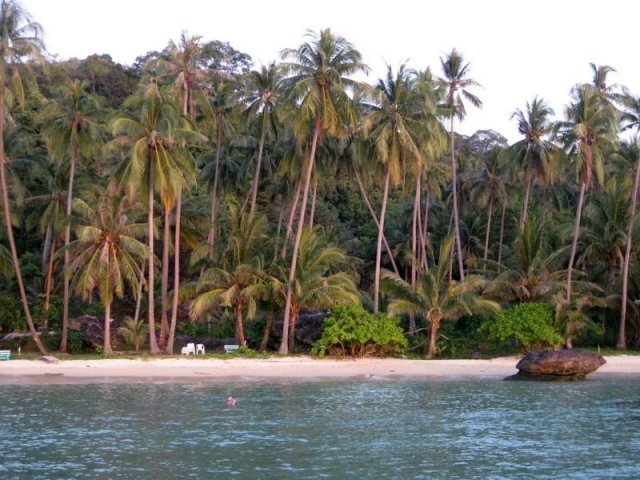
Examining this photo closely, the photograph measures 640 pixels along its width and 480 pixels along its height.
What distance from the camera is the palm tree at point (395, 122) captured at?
41.8 meters

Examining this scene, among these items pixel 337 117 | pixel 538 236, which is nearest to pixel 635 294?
pixel 538 236

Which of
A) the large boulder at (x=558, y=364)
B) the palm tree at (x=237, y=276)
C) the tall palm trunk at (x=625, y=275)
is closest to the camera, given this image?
the large boulder at (x=558, y=364)

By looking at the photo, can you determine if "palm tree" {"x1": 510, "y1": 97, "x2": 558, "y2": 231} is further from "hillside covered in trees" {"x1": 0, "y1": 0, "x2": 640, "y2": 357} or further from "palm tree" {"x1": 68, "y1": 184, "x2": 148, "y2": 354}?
"palm tree" {"x1": 68, "y1": 184, "x2": 148, "y2": 354}

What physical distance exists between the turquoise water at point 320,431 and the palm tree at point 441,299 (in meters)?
7.05

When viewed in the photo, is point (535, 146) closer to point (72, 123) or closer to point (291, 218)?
point (291, 218)

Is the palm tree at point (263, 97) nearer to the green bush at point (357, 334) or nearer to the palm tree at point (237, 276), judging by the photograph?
the palm tree at point (237, 276)

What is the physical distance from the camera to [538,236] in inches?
1697

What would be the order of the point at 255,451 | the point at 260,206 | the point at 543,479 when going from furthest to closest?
the point at 260,206 → the point at 255,451 → the point at 543,479

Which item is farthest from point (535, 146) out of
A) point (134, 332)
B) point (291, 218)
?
point (134, 332)

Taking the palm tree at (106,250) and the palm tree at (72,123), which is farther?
the palm tree at (72,123)

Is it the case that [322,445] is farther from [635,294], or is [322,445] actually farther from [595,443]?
[635,294]

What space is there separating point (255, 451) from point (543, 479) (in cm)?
679

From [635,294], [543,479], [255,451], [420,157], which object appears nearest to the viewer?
[543,479]

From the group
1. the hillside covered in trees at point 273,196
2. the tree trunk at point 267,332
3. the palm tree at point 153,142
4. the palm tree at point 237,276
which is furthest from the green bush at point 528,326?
the palm tree at point 153,142
